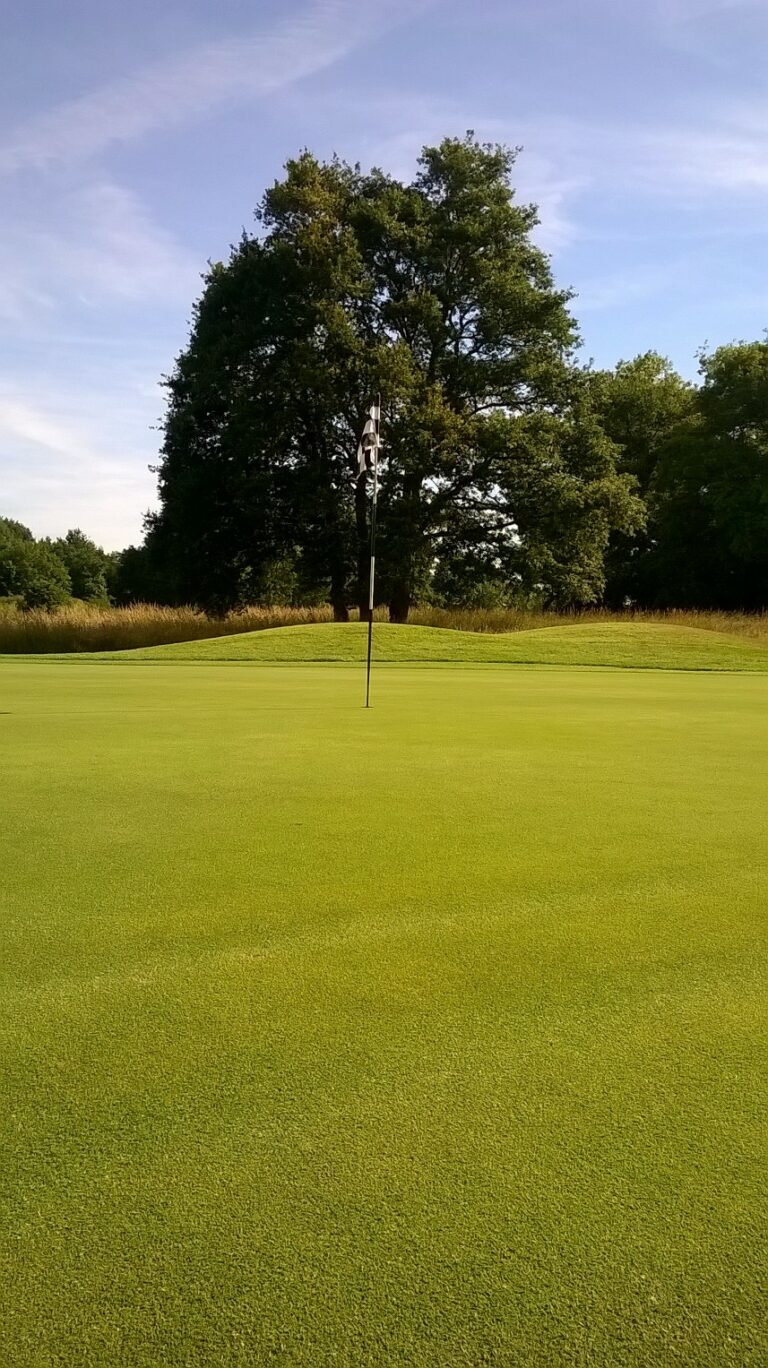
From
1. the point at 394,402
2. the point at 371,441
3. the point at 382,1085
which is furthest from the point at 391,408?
the point at 382,1085

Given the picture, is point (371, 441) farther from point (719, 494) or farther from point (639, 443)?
point (639, 443)

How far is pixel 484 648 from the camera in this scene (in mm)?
18891

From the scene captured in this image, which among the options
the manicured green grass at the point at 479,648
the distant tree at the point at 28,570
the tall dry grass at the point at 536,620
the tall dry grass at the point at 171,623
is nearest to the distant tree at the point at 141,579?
the tall dry grass at the point at 171,623

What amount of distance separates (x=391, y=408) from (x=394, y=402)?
21 centimetres

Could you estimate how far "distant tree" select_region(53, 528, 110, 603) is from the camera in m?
88.4

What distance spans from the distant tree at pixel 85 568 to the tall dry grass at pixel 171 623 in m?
60.8

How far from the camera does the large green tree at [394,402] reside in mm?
27547

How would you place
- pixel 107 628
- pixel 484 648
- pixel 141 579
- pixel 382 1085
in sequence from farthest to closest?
pixel 141 579 → pixel 107 628 → pixel 484 648 → pixel 382 1085

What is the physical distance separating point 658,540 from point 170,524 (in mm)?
21279

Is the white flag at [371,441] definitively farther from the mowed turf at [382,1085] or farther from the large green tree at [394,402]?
the large green tree at [394,402]

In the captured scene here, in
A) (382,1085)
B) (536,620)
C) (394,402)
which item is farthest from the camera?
(394,402)

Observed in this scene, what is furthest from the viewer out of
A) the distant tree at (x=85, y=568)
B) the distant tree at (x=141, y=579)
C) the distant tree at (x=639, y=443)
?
the distant tree at (x=85, y=568)

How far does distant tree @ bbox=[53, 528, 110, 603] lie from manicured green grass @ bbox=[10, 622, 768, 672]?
68.5m

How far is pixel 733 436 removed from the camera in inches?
1475
